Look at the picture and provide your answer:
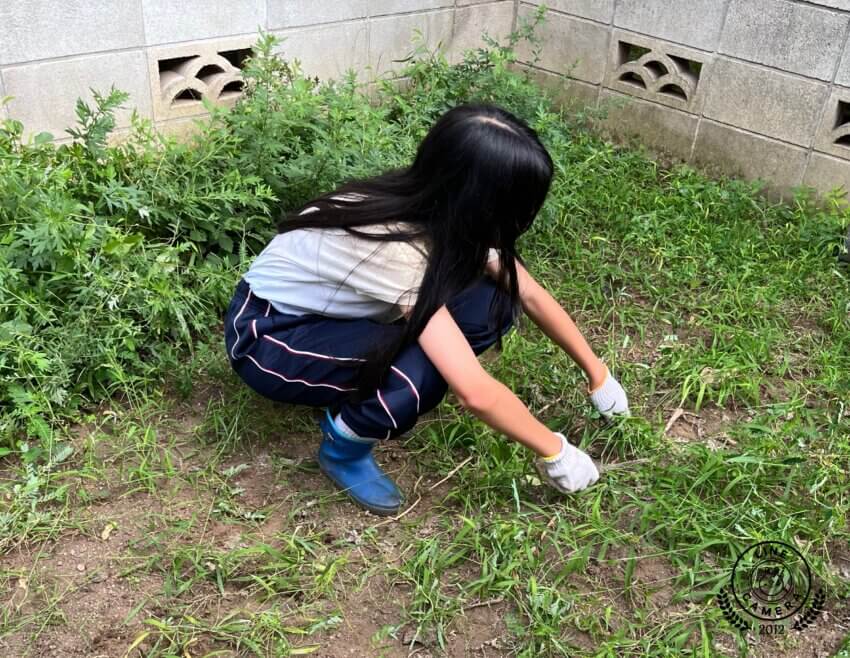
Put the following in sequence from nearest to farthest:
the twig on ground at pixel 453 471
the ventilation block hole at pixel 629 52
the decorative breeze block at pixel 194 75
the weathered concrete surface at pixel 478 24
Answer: the twig on ground at pixel 453 471
the decorative breeze block at pixel 194 75
the ventilation block hole at pixel 629 52
the weathered concrete surface at pixel 478 24

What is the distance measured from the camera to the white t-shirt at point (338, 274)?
1.91 meters

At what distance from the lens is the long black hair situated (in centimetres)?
181

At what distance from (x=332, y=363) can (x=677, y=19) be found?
258cm

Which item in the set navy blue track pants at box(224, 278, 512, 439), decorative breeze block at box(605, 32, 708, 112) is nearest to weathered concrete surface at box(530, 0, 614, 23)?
decorative breeze block at box(605, 32, 708, 112)

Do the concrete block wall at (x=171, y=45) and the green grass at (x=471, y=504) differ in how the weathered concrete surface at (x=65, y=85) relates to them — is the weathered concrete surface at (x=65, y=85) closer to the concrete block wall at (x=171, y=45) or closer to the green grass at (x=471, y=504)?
the concrete block wall at (x=171, y=45)

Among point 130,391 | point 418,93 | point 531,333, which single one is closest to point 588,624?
point 531,333

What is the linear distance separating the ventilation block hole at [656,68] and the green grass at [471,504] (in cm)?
132

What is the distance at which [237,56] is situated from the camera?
3.46m

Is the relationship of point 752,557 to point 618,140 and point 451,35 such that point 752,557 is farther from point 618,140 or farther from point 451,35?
point 451,35

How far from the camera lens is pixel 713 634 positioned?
1912 millimetres

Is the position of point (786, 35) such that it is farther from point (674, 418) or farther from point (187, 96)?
point (187, 96)

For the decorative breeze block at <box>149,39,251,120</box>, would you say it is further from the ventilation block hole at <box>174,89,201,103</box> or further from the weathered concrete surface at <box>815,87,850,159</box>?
the weathered concrete surface at <box>815,87,850,159</box>

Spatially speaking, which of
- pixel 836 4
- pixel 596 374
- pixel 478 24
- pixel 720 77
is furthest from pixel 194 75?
pixel 836 4

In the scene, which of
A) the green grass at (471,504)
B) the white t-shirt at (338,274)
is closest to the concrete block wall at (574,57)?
the green grass at (471,504)
